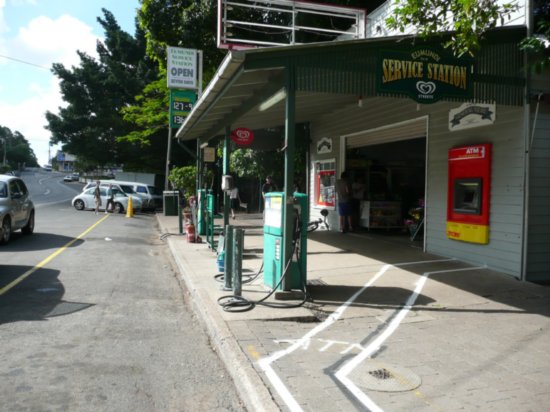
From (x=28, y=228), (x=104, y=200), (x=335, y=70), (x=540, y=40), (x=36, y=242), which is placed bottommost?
(x=36, y=242)

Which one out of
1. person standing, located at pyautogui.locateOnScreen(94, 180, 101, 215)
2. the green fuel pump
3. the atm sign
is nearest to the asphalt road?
the green fuel pump

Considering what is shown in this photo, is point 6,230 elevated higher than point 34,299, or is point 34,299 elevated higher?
point 6,230

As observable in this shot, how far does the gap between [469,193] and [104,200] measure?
69.0 ft

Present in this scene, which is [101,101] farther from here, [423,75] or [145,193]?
[423,75]

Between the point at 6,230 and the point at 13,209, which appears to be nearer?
the point at 6,230

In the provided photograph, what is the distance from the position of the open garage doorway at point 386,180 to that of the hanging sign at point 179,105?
760 cm

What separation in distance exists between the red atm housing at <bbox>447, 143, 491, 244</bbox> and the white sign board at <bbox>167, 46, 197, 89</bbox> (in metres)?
12.5

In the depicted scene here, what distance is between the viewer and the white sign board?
18.6 meters

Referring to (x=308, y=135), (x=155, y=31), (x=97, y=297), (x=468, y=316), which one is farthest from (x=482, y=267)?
(x=155, y=31)

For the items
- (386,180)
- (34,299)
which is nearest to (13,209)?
(34,299)

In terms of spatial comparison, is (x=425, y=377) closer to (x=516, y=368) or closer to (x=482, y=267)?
(x=516, y=368)

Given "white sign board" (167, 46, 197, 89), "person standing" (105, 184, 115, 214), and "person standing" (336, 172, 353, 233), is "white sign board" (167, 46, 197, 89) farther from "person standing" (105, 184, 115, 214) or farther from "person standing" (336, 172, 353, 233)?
"person standing" (336, 172, 353, 233)

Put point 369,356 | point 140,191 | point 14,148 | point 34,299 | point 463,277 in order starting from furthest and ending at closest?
point 14,148 < point 140,191 < point 463,277 < point 34,299 < point 369,356

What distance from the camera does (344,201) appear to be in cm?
1344
